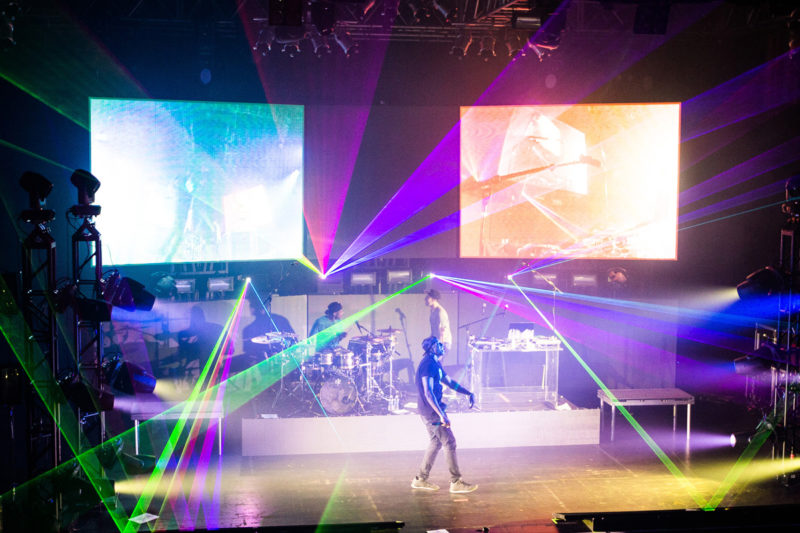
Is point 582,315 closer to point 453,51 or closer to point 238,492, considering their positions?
point 453,51

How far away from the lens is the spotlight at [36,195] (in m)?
6.39

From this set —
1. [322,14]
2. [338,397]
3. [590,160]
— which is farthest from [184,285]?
[590,160]

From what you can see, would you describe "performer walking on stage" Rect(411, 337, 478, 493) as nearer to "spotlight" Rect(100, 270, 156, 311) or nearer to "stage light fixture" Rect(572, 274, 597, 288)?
"spotlight" Rect(100, 270, 156, 311)

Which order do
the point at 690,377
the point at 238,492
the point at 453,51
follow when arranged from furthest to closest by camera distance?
the point at 690,377, the point at 453,51, the point at 238,492

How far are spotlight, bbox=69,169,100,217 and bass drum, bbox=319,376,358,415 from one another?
363 cm

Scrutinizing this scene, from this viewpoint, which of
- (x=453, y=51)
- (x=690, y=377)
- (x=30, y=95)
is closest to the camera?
(x=30, y=95)

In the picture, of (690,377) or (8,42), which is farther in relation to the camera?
(690,377)

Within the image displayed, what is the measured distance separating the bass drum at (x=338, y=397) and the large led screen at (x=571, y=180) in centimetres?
349

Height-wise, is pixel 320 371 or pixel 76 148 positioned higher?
pixel 76 148

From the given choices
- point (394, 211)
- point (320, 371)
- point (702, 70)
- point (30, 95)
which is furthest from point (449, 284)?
point (30, 95)

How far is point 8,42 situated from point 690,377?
414 inches

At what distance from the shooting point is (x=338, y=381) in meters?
9.09

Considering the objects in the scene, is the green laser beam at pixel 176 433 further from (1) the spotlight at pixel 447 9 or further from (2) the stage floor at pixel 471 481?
(1) the spotlight at pixel 447 9

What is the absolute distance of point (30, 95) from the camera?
9.28 meters
